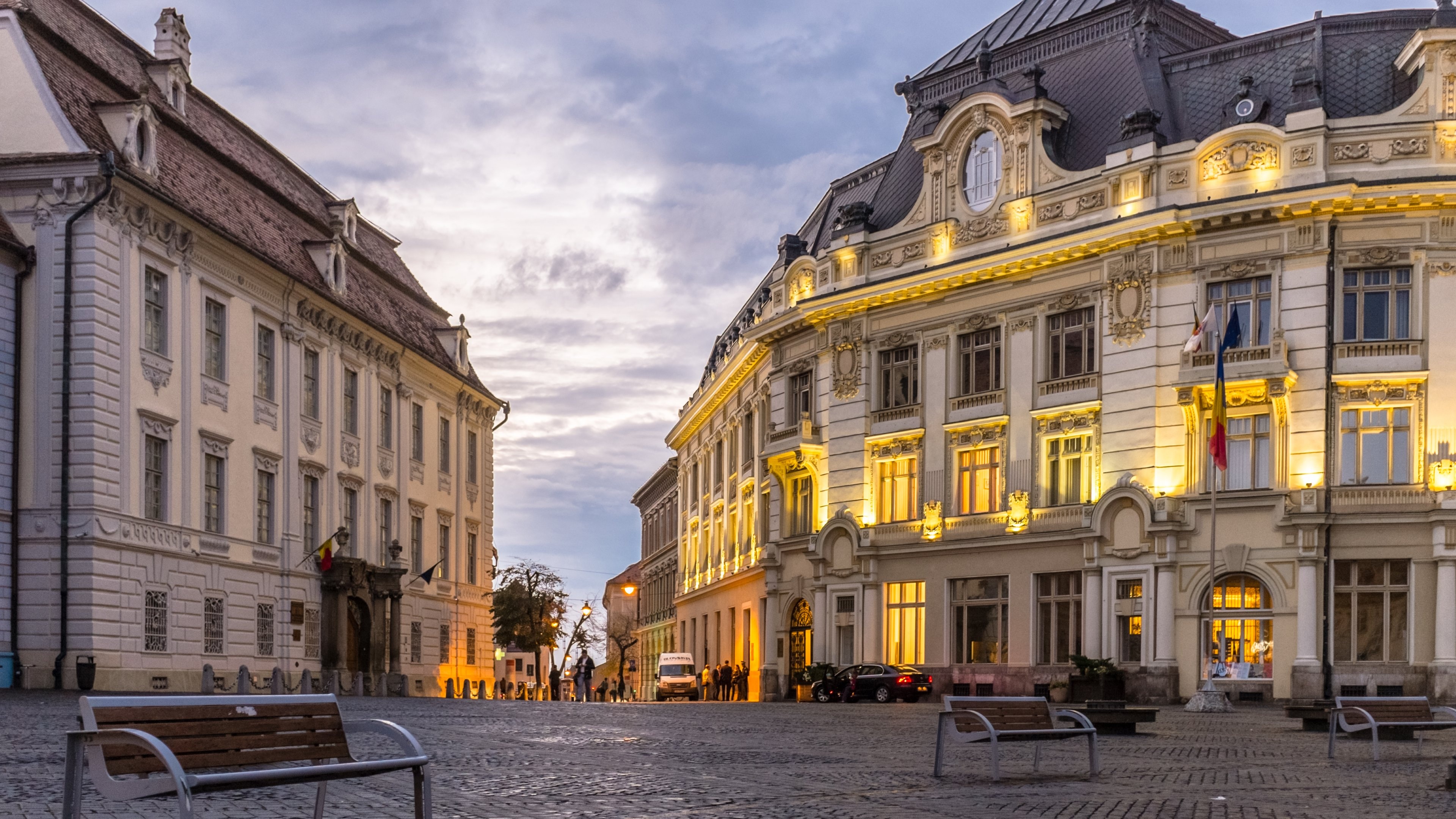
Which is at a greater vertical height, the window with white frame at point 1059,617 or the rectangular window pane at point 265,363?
the rectangular window pane at point 265,363

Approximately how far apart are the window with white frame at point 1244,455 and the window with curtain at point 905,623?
1009 cm

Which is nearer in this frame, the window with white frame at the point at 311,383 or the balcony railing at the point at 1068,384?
the balcony railing at the point at 1068,384

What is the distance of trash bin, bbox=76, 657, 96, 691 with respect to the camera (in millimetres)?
34438

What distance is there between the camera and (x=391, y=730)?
8.70m

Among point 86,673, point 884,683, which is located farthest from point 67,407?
point 884,683

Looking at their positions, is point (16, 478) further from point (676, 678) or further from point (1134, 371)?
point (676, 678)

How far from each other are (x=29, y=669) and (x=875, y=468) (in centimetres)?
2515

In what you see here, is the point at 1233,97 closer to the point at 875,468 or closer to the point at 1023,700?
the point at 875,468

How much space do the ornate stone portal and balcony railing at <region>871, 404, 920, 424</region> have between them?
1525 centimetres

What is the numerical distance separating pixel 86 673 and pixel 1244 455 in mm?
27483

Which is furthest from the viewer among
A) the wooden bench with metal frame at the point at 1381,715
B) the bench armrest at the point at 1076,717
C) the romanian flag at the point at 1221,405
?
→ the romanian flag at the point at 1221,405

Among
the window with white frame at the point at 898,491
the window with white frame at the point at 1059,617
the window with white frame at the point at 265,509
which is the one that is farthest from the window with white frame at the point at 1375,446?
the window with white frame at the point at 265,509

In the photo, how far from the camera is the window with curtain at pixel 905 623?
49281mm

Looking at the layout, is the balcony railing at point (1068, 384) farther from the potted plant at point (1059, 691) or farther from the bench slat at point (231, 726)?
the bench slat at point (231, 726)
